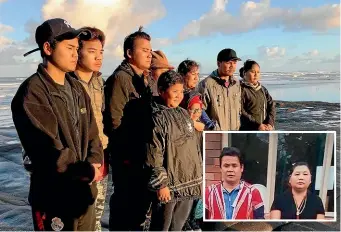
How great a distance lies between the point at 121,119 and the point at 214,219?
109 cm

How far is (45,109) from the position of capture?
2.45m

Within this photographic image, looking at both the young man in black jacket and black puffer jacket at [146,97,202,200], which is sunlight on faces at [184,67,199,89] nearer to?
the young man in black jacket

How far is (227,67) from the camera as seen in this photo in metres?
3.82

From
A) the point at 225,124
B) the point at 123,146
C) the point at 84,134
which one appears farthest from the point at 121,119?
the point at 225,124

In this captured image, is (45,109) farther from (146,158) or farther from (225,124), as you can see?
(225,124)

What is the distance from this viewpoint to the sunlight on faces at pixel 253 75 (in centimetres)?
414

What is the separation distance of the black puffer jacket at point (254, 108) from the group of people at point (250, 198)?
74 centimetres

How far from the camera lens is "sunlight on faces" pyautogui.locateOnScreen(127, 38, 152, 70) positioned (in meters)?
3.29

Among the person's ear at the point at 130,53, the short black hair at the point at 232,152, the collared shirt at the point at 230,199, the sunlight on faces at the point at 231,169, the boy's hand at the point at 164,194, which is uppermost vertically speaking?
the person's ear at the point at 130,53

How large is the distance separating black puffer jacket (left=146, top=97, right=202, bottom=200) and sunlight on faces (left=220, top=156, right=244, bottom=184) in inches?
12.0

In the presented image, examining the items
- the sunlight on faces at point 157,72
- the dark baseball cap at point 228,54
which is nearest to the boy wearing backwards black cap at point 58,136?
the sunlight on faces at point 157,72

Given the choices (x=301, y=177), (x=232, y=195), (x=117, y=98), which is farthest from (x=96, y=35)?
(x=301, y=177)

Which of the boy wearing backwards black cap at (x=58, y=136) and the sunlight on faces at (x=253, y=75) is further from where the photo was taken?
the sunlight on faces at (x=253, y=75)

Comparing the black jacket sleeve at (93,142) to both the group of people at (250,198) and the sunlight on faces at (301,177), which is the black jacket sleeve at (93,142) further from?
the sunlight on faces at (301,177)
